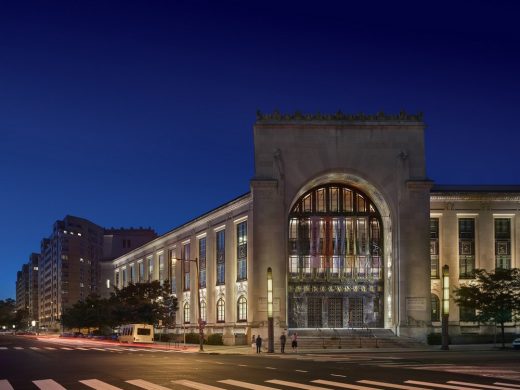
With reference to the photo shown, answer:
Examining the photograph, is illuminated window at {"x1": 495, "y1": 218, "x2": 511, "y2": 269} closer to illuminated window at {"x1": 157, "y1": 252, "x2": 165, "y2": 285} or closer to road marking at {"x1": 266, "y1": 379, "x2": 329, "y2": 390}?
illuminated window at {"x1": 157, "y1": 252, "x2": 165, "y2": 285}

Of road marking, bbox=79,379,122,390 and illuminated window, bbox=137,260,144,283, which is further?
illuminated window, bbox=137,260,144,283

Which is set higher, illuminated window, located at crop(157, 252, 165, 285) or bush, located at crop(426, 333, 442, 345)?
illuminated window, located at crop(157, 252, 165, 285)

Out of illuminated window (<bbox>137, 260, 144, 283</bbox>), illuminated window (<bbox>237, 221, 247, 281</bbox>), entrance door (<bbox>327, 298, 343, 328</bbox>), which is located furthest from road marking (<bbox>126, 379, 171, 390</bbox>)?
illuminated window (<bbox>137, 260, 144, 283</bbox>)

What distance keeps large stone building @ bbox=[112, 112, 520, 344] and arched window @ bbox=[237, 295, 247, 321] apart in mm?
115

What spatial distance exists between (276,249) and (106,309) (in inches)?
1524

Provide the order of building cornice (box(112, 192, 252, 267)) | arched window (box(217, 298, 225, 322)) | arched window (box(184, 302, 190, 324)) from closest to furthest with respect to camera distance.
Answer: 1. building cornice (box(112, 192, 252, 267))
2. arched window (box(217, 298, 225, 322))
3. arched window (box(184, 302, 190, 324))

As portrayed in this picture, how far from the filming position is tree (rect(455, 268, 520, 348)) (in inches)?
2653

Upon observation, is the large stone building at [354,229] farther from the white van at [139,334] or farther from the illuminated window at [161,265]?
the illuminated window at [161,265]

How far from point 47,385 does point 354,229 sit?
54162mm

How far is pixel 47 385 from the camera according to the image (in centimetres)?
2552

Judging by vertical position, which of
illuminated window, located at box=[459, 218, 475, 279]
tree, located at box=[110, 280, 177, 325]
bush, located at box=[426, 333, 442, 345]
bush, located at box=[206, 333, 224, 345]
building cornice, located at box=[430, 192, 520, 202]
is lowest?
bush, located at box=[206, 333, 224, 345]

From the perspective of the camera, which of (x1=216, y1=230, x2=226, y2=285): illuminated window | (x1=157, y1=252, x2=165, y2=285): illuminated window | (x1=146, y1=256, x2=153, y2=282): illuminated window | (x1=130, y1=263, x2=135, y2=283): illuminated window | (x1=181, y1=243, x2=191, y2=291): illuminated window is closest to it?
(x1=216, y1=230, x2=226, y2=285): illuminated window

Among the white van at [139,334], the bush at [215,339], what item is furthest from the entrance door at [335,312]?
the white van at [139,334]

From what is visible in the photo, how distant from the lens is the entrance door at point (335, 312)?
76438mm
